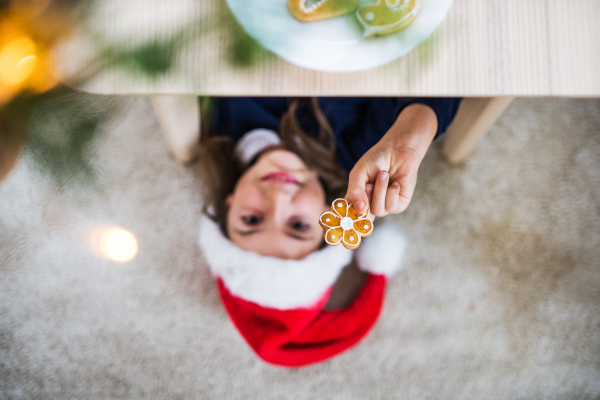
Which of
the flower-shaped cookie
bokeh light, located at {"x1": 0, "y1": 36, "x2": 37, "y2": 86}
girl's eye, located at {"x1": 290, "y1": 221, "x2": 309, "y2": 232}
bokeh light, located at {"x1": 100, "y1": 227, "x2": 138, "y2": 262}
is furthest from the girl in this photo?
bokeh light, located at {"x1": 0, "y1": 36, "x2": 37, "y2": 86}

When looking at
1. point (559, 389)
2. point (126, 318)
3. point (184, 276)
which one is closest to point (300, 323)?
point (184, 276)

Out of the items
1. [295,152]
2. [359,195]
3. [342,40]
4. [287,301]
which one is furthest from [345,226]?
[295,152]

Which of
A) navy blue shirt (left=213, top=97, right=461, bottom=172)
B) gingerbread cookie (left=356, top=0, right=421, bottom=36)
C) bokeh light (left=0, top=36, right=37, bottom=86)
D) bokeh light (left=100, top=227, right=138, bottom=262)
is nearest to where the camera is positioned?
bokeh light (left=0, top=36, right=37, bottom=86)

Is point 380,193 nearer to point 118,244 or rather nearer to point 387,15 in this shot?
point 387,15

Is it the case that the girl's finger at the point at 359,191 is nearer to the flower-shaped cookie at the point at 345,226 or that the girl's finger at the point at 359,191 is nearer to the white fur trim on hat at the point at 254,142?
the flower-shaped cookie at the point at 345,226

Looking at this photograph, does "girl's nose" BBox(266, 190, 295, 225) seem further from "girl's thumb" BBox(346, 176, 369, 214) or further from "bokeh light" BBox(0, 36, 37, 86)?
"bokeh light" BBox(0, 36, 37, 86)
